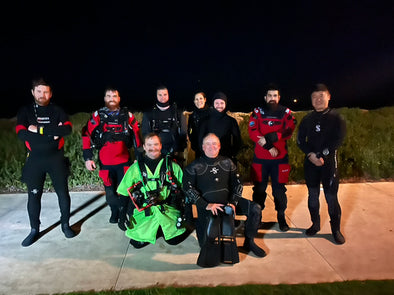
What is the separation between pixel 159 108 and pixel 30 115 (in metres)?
1.69

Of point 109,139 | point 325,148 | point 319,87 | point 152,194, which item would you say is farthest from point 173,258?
point 319,87

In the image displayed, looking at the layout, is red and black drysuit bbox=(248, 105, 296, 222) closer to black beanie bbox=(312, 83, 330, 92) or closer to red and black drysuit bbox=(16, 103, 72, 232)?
black beanie bbox=(312, 83, 330, 92)

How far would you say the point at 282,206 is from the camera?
458 centimetres

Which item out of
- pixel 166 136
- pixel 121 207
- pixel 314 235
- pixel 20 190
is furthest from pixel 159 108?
pixel 20 190

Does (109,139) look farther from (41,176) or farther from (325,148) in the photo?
(325,148)

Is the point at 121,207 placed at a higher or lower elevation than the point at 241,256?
higher

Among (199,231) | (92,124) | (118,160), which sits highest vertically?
(92,124)

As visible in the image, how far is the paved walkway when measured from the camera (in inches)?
134

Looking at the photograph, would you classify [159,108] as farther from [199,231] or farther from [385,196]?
[385,196]

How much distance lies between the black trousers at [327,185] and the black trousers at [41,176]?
3.17 m

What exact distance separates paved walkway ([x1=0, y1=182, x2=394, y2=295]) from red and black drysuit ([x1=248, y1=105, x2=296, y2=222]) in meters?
0.59

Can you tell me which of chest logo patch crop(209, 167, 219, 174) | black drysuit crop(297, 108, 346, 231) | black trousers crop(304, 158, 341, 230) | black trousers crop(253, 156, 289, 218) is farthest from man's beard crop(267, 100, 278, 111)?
chest logo patch crop(209, 167, 219, 174)

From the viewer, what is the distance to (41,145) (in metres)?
4.19

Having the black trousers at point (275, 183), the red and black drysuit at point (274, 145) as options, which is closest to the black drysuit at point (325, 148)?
the red and black drysuit at point (274, 145)
